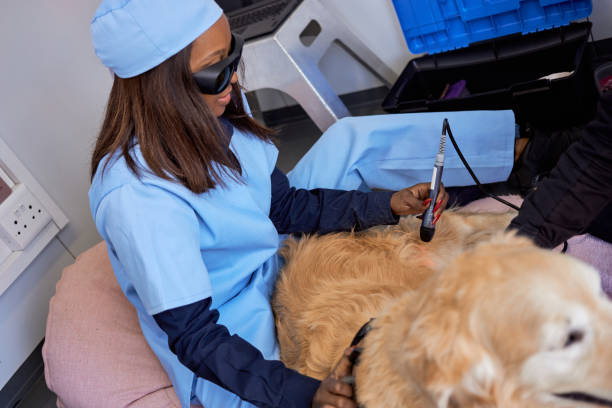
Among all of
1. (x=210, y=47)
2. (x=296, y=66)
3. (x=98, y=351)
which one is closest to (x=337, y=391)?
(x=210, y=47)

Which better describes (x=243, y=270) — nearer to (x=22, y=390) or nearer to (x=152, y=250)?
(x=152, y=250)

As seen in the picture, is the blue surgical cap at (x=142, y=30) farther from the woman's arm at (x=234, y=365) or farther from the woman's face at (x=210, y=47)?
the woman's arm at (x=234, y=365)

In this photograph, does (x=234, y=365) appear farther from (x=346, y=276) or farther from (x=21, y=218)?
(x=21, y=218)

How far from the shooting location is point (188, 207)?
1051 millimetres

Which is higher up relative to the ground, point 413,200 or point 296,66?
point 296,66

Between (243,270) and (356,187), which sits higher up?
(243,270)

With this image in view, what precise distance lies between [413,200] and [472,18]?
907 millimetres

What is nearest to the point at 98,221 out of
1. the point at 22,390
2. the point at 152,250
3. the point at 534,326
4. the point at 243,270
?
the point at 152,250

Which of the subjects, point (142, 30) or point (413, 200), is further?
point (413, 200)

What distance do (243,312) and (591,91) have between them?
4.21ft

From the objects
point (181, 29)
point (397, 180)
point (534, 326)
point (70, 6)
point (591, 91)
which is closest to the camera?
point (534, 326)

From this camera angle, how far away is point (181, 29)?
3.12ft

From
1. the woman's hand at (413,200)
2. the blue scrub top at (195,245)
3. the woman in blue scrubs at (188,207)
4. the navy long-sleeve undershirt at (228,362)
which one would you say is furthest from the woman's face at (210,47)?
the woman's hand at (413,200)

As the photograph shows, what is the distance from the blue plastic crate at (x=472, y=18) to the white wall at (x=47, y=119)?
139cm
